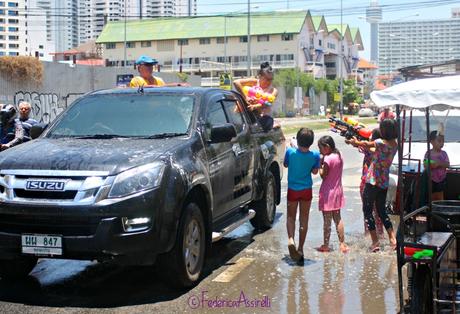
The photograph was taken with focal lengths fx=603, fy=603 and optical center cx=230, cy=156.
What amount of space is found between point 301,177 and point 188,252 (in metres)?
1.80

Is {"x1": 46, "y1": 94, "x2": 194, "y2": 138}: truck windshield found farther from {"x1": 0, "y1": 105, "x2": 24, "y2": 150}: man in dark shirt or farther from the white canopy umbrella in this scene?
{"x1": 0, "y1": 105, "x2": 24, "y2": 150}: man in dark shirt

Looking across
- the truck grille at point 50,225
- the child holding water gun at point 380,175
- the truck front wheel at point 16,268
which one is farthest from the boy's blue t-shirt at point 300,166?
the truck front wheel at point 16,268

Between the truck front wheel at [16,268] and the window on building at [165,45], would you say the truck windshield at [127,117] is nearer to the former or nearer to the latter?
the truck front wheel at [16,268]

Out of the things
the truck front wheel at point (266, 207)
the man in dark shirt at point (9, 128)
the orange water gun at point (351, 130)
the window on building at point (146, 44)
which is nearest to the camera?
the orange water gun at point (351, 130)

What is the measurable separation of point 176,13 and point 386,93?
65.3 meters

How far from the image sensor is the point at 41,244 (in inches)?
194

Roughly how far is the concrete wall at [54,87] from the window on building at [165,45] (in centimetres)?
8083

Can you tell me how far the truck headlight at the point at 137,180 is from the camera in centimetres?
491

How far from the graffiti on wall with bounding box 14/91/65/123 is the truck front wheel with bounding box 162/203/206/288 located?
1903 cm

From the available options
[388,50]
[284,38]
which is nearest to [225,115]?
[388,50]

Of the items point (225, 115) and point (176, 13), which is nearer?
point (225, 115)

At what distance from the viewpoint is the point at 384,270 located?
20.8 ft

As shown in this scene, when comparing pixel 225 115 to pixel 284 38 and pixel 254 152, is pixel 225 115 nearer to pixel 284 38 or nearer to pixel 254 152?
pixel 254 152

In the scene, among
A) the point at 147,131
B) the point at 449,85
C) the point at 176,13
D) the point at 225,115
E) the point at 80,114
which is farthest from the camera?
the point at 176,13
